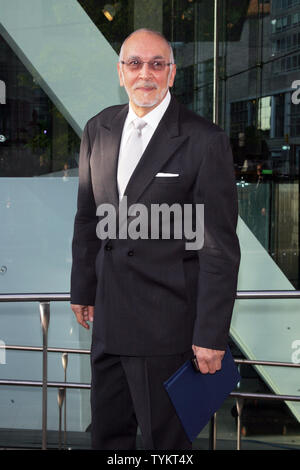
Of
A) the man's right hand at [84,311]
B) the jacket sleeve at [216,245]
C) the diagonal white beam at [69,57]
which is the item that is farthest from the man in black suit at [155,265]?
the diagonal white beam at [69,57]

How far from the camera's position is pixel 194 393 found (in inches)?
64.9

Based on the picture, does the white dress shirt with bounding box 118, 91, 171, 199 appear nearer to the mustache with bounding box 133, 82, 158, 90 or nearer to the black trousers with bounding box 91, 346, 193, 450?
the mustache with bounding box 133, 82, 158, 90

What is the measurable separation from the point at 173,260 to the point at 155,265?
0.05 meters

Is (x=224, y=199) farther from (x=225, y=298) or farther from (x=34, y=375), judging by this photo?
(x=34, y=375)

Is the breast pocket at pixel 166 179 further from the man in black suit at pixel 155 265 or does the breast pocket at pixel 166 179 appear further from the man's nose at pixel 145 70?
the man's nose at pixel 145 70

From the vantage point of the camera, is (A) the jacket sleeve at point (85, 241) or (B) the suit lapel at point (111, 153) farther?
(A) the jacket sleeve at point (85, 241)

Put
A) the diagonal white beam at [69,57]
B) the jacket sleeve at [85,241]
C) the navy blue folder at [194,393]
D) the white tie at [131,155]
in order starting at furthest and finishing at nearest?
1. the diagonal white beam at [69,57]
2. the jacket sleeve at [85,241]
3. the white tie at [131,155]
4. the navy blue folder at [194,393]

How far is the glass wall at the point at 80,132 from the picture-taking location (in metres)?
3.80

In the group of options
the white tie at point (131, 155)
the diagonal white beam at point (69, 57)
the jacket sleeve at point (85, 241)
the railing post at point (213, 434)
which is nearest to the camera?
the white tie at point (131, 155)

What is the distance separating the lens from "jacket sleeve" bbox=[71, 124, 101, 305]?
1824 mm

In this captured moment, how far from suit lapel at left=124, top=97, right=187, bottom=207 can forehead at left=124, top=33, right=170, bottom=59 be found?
A: 213 millimetres

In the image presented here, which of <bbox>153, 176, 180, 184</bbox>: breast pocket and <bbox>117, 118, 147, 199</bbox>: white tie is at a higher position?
<bbox>117, 118, 147, 199</bbox>: white tie

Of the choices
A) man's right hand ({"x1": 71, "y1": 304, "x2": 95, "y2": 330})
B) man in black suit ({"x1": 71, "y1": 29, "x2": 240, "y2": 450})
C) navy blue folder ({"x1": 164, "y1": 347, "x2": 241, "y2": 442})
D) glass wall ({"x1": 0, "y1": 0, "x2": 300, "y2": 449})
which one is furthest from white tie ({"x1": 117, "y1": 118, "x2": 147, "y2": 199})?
glass wall ({"x1": 0, "y1": 0, "x2": 300, "y2": 449})
